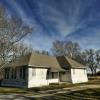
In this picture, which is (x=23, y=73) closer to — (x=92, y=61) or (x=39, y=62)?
(x=39, y=62)

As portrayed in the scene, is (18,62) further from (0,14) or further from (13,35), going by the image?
(0,14)

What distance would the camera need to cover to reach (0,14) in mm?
23547

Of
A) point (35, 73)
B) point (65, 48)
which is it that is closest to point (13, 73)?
point (35, 73)

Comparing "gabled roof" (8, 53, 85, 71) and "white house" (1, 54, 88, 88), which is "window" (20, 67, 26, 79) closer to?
"white house" (1, 54, 88, 88)

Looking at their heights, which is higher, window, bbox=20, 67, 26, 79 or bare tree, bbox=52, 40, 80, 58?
bare tree, bbox=52, 40, 80, 58

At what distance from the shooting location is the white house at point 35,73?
89.5ft

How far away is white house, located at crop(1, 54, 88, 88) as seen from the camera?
27.3 metres

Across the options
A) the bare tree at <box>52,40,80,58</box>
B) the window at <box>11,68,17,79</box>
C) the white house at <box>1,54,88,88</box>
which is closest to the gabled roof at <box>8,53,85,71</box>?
the white house at <box>1,54,88,88</box>

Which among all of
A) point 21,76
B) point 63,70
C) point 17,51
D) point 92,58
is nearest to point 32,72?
point 21,76

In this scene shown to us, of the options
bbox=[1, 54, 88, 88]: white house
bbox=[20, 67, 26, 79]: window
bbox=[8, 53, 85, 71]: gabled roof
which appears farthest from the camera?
bbox=[8, 53, 85, 71]: gabled roof

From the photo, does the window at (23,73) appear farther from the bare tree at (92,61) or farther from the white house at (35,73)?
the bare tree at (92,61)

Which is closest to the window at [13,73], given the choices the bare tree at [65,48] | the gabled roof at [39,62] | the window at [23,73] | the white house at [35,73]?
the white house at [35,73]

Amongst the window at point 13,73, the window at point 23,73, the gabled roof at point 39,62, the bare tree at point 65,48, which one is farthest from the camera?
the bare tree at point 65,48

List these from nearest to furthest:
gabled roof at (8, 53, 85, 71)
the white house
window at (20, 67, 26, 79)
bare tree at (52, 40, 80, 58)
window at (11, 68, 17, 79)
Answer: the white house → window at (20, 67, 26, 79) → gabled roof at (8, 53, 85, 71) → window at (11, 68, 17, 79) → bare tree at (52, 40, 80, 58)
